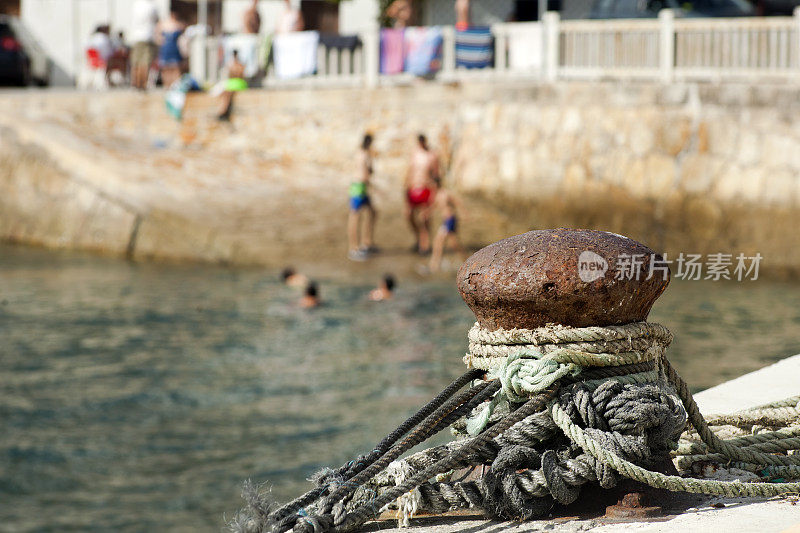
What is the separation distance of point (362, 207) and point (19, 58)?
37.2 feet

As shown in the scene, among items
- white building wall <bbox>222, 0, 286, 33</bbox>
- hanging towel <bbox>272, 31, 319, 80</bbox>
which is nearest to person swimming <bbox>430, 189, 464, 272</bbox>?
hanging towel <bbox>272, 31, 319, 80</bbox>

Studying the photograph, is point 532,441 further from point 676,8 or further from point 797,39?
point 676,8

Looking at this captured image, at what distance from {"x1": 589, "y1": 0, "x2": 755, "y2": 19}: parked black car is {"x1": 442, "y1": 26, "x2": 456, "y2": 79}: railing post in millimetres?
2932

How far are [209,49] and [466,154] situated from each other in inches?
223

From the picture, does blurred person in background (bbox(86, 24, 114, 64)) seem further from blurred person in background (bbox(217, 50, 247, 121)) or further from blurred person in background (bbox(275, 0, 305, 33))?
blurred person in background (bbox(275, 0, 305, 33))

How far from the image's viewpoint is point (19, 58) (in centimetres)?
2425

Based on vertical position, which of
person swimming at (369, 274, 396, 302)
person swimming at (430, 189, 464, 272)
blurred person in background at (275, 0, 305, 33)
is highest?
blurred person in background at (275, 0, 305, 33)

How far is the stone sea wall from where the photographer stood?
1577 cm

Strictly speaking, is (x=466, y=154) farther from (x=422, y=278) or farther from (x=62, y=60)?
(x=62, y=60)

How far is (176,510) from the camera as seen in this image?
8180 mm

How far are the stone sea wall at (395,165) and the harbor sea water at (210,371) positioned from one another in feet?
3.64

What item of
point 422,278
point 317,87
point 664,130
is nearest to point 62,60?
point 317,87

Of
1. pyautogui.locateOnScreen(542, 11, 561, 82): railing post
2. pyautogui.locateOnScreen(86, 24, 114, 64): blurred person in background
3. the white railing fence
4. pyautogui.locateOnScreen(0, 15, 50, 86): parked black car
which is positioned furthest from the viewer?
pyautogui.locateOnScreen(0, 15, 50, 86): parked black car

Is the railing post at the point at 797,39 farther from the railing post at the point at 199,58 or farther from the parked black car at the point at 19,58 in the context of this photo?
the parked black car at the point at 19,58
